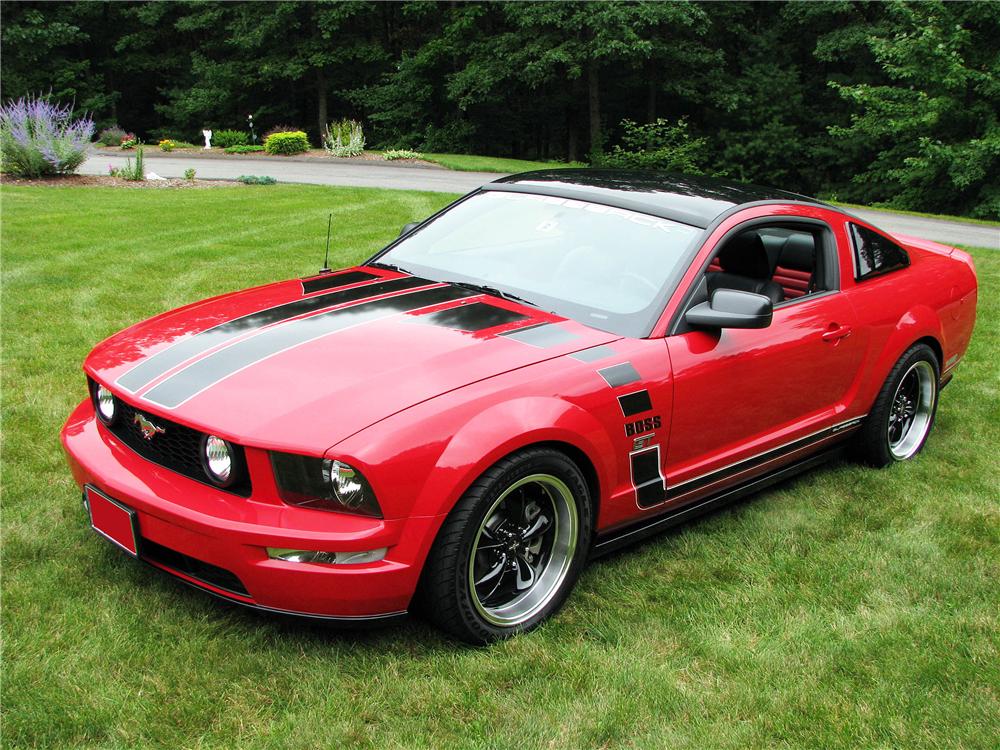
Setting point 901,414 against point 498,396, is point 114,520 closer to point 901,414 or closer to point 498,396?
point 498,396

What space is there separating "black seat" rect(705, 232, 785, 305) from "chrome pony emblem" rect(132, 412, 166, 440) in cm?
249

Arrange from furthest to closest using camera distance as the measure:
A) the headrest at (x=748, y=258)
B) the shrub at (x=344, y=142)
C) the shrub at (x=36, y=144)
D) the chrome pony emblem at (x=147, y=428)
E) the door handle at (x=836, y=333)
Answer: the shrub at (x=344, y=142)
the shrub at (x=36, y=144)
the headrest at (x=748, y=258)
the door handle at (x=836, y=333)
the chrome pony emblem at (x=147, y=428)

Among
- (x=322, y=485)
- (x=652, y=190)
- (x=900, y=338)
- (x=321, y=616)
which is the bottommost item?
(x=321, y=616)

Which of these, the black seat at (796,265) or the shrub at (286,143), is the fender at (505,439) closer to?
the black seat at (796,265)

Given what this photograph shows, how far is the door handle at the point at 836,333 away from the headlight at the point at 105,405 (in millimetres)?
2993

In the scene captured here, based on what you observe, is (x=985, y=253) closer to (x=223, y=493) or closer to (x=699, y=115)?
(x=223, y=493)

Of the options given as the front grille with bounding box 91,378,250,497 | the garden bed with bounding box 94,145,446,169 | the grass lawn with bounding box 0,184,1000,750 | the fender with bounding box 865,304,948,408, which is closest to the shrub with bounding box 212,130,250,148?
the garden bed with bounding box 94,145,446,169

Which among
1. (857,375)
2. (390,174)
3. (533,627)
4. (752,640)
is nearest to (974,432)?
(857,375)

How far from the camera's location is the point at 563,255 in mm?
3996

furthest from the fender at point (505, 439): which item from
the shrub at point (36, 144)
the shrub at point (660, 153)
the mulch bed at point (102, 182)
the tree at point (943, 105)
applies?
the shrub at point (660, 153)

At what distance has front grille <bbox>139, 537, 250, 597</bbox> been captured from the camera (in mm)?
2861

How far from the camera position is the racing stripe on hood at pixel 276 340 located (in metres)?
3.07

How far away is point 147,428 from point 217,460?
39 cm

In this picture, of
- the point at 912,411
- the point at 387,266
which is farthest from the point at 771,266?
the point at 387,266
